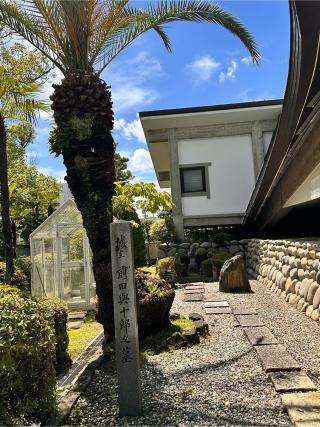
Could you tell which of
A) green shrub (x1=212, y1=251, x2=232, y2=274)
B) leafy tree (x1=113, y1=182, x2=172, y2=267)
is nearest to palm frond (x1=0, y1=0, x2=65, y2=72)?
leafy tree (x1=113, y1=182, x2=172, y2=267)

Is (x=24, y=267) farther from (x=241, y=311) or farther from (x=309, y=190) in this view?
(x=309, y=190)

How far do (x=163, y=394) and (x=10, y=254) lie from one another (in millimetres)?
6314

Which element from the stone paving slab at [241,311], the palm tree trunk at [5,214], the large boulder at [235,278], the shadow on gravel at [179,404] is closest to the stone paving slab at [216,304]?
the stone paving slab at [241,311]

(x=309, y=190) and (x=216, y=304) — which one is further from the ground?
(x=309, y=190)

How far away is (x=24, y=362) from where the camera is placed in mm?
3641

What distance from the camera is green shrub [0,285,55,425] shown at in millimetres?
3453

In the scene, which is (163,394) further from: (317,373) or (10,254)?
(10,254)

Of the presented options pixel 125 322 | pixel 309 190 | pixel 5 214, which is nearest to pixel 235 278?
pixel 309 190

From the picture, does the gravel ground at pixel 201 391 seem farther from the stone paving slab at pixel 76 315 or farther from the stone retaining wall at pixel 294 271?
the stone paving slab at pixel 76 315

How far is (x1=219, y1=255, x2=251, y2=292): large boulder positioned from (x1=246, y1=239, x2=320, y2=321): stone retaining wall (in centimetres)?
76

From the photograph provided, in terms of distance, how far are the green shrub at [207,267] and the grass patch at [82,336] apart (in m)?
7.46

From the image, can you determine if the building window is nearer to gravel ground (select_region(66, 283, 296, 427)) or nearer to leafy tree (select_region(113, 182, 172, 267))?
leafy tree (select_region(113, 182, 172, 267))

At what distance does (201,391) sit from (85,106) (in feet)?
14.1

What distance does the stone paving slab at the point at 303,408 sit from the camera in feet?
11.6
